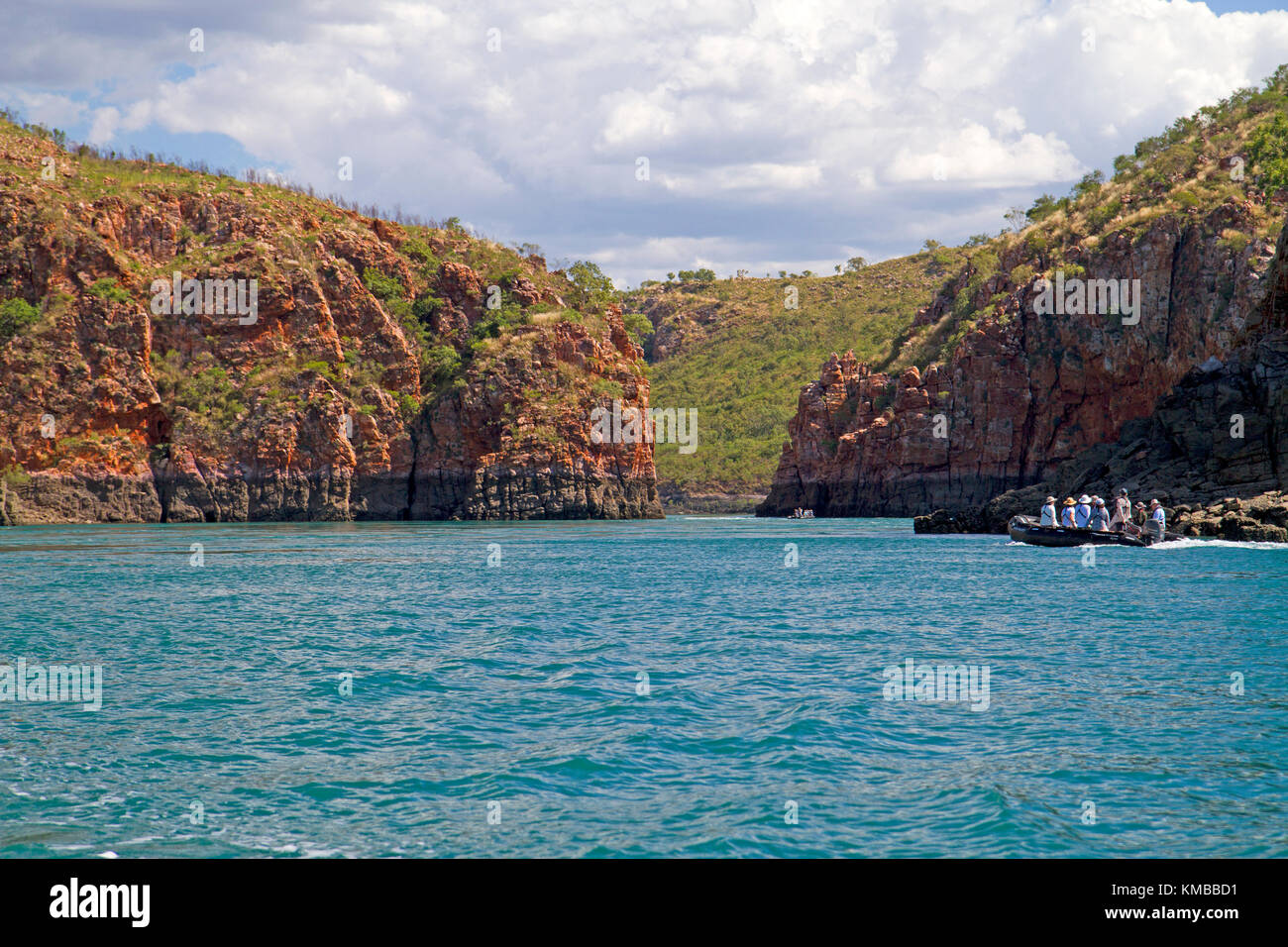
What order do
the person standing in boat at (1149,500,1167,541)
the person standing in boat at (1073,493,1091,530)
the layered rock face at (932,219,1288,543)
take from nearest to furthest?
the person standing in boat at (1149,500,1167,541), the layered rock face at (932,219,1288,543), the person standing in boat at (1073,493,1091,530)

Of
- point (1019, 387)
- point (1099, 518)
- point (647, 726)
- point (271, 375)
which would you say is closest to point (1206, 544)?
point (1099, 518)

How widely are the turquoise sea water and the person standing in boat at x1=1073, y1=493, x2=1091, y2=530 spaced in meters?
23.2

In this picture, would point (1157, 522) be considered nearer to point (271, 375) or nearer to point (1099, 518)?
point (1099, 518)

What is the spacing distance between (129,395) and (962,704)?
98.3m

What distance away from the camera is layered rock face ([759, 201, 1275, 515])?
8469cm

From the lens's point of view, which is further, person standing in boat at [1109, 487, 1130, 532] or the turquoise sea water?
person standing in boat at [1109, 487, 1130, 532]

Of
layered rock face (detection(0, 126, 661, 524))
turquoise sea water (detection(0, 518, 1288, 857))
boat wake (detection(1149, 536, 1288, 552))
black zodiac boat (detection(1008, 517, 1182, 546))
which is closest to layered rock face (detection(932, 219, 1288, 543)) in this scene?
boat wake (detection(1149, 536, 1288, 552))

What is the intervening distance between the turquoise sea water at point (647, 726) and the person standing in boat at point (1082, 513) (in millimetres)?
23206

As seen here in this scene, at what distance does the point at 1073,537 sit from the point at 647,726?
4747cm

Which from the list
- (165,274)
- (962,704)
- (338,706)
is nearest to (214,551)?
(338,706)

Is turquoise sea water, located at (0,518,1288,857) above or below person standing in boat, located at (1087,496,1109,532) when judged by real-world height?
below

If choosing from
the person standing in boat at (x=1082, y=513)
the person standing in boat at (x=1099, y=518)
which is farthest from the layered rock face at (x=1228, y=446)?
the person standing in boat at (x=1082, y=513)

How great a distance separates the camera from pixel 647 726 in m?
15.7

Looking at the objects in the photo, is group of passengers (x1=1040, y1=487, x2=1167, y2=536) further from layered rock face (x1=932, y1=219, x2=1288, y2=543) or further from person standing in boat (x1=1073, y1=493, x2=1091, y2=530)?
layered rock face (x1=932, y1=219, x2=1288, y2=543)
